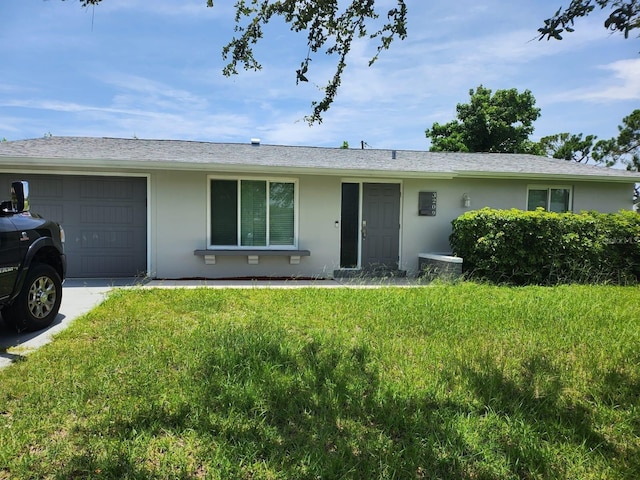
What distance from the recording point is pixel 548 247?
8594 millimetres

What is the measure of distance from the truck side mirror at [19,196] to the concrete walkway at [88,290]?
1494 mm

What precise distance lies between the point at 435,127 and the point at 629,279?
18.8 m

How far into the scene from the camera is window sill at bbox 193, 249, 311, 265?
8.75 m

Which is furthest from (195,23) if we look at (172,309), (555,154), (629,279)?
(555,154)

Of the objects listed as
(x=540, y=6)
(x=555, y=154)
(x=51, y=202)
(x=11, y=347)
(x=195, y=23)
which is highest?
(x=555, y=154)

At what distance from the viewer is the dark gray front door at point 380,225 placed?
9750mm

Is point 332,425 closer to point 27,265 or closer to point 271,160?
point 27,265

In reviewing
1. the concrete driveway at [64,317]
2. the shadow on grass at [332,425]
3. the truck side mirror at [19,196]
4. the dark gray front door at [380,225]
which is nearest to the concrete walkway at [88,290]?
the concrete driveway at [64,317]

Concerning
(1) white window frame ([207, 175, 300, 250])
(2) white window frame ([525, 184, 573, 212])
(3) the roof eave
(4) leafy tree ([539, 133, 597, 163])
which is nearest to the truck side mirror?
(1) white window frame ([207, 175, 300, 250])

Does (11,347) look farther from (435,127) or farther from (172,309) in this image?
(435,127)

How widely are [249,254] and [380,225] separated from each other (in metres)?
3.30

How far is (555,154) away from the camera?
95.6 ft

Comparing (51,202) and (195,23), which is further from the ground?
(195,23)

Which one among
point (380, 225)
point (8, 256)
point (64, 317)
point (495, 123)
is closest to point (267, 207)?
point (380, 225)
